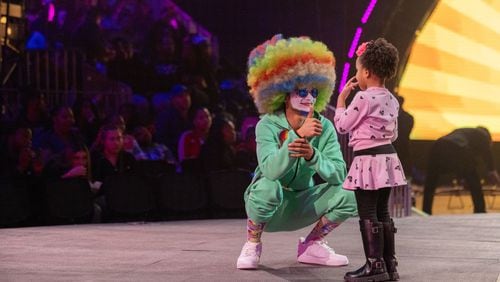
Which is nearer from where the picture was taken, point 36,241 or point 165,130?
point 36,241

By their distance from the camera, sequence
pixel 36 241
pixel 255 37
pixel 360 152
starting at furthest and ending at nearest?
1. pixel 255 37
2. pixel 36 241
3. pixel 360 152

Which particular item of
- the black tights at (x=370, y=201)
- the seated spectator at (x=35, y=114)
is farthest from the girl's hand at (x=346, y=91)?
the seated spectator at (x=35, y=114)

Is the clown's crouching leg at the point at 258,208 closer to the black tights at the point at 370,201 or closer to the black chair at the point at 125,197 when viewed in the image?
the black tights at the point at 370,201

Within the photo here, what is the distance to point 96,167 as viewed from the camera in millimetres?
7445

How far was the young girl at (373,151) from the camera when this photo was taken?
3902 millimetres

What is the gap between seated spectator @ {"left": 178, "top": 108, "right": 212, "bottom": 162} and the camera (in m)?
8.00

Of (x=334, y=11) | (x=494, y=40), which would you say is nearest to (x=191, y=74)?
(x=334, y=11)

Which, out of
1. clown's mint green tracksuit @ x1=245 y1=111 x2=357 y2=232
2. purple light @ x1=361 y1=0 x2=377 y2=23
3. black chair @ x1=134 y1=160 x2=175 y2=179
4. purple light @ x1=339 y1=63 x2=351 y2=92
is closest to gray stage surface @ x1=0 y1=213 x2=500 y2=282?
clown's mint green tracksuit @ x1=245 y1=111 x2=357 y2=232

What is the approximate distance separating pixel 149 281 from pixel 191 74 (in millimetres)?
5592

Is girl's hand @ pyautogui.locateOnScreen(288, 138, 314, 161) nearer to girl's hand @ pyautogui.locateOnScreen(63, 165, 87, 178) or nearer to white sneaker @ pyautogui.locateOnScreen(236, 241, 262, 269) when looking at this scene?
white sneaker @ pyautogui.locateOnScreen(236, 241, 262, 269)

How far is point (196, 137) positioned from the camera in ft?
26.5

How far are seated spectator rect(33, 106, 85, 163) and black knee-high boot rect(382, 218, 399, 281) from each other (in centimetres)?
406

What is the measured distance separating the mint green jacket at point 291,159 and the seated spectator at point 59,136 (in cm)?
338

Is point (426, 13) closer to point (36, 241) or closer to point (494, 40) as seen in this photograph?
point (494, 40)
